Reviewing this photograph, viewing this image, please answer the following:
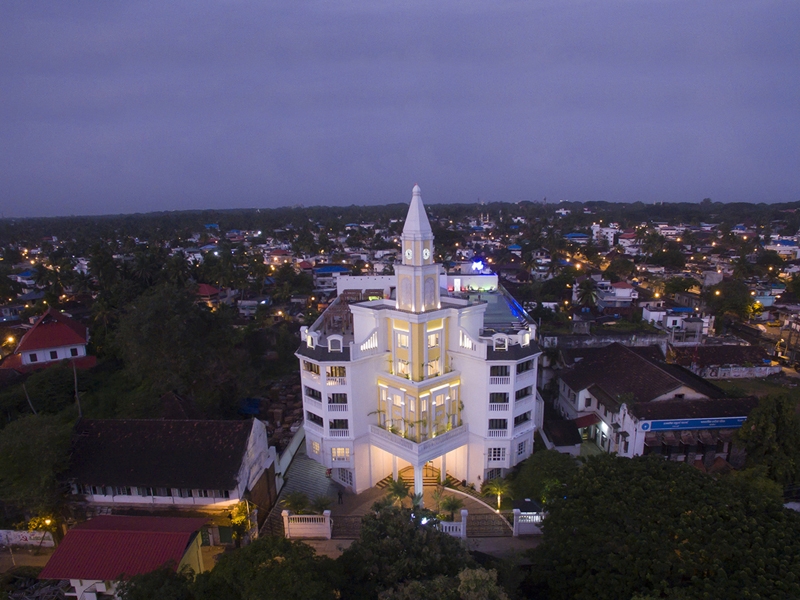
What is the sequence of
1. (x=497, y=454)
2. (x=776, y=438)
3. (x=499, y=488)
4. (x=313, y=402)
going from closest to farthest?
(x=776, y=438), (x=499, y=488), (x=497, y=454), (x=313, y=402)

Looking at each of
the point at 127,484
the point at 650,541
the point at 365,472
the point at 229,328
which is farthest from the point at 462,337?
the point at 229,328

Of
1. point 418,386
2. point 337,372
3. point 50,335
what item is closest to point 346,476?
point 337,372

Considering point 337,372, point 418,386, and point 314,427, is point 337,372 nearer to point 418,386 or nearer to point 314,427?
point 314,427

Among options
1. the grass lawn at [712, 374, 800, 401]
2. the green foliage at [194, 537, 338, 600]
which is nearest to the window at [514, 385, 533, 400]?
the green foliage at [194, 537, 338, 600]

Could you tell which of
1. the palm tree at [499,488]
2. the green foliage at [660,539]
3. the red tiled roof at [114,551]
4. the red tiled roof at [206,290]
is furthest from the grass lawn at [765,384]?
the red tiled roof at [206,290]

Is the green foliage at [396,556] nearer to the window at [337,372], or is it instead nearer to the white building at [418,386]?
the white building at [418,386]

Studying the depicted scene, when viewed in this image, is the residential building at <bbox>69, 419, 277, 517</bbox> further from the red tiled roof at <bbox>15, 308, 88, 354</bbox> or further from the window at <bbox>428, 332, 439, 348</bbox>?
the red tiled roof at <bbox>15, 308, 88, 354</bbox>
